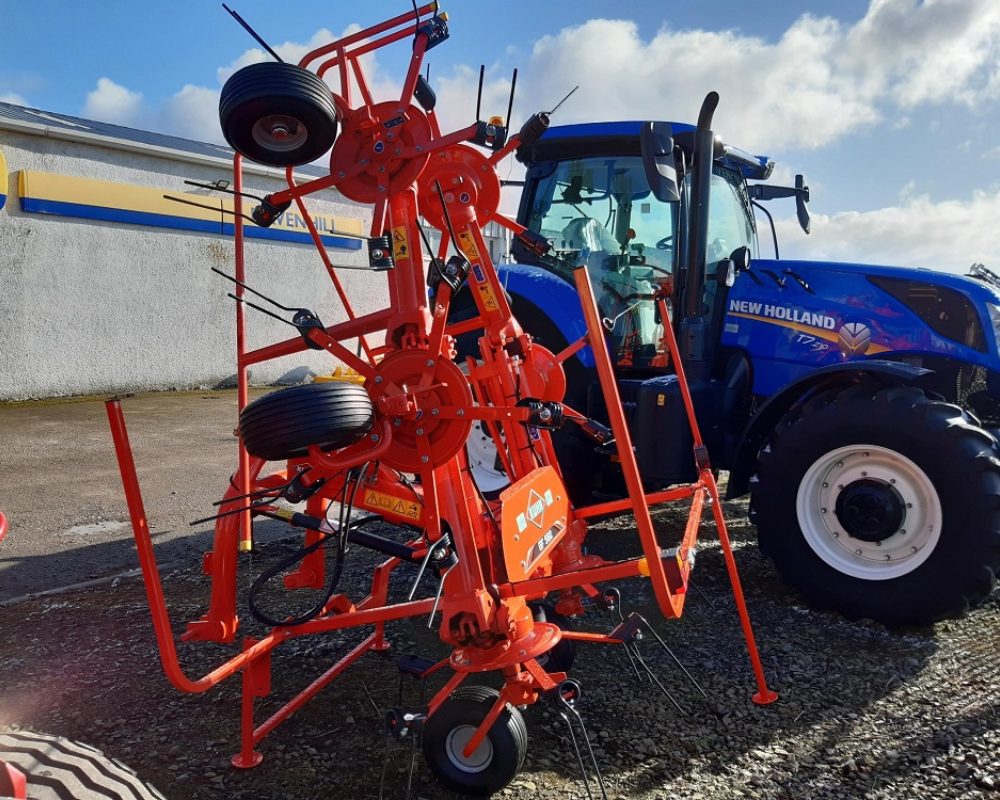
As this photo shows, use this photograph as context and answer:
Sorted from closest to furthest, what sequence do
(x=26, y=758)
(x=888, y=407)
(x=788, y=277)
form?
(x=26, y=758) < (x=888, y=407) < (x=788, y=277)

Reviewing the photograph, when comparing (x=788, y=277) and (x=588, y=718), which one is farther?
(x=788, y=277)

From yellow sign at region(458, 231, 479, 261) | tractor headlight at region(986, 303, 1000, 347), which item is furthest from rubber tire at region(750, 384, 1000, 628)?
yellow sign at region(458, 231, 479, 261)

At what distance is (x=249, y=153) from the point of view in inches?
91.5

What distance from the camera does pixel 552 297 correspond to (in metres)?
4.37

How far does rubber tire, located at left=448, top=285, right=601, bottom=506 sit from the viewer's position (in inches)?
168

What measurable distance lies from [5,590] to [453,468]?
261cm

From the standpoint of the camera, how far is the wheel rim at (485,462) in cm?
479

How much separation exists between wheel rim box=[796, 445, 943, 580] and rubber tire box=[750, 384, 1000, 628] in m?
0.04

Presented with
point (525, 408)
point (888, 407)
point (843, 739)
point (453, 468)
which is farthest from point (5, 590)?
point (888, 407)

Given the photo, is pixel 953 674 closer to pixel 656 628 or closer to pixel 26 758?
pixel 656 628

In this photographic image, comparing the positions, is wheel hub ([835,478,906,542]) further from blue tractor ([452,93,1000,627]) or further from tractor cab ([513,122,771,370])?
tractor cab ([513,122,771,370])

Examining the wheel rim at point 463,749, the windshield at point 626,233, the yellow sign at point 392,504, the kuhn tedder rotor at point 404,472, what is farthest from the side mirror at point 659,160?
the wheel rim at point 463,749

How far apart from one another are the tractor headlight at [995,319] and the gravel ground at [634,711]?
1215 millimetres

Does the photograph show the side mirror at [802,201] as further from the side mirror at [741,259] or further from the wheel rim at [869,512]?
the wheel rim at [869,512]
